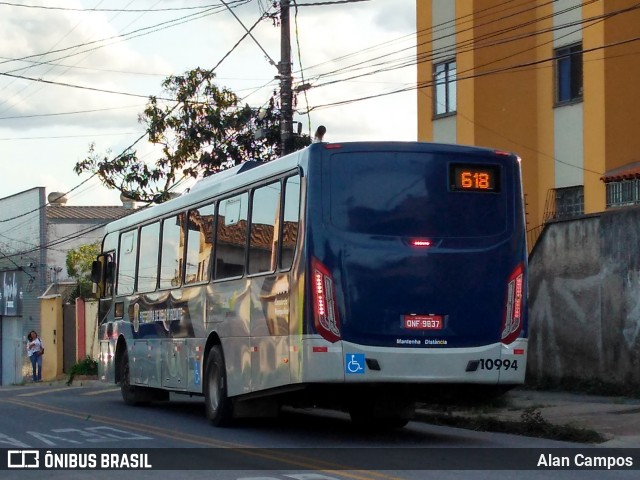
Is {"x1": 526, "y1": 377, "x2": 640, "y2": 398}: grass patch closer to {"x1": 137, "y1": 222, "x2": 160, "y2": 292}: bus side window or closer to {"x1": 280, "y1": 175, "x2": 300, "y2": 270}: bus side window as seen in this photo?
{"x1": 137, "y1": 222, "x2": 160, "y2": 292}: bus side window

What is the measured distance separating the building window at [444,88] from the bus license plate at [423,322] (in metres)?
17.2

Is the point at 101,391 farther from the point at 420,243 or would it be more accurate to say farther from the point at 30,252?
the point at 30,252

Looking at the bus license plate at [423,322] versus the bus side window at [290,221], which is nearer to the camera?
the bus license plate at [423,322]

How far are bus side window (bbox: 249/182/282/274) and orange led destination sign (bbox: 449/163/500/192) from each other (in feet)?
6.78

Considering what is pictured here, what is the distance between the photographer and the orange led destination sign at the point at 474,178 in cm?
1355

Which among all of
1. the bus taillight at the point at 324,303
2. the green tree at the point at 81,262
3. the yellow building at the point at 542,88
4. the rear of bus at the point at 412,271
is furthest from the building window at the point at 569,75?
the green tree at the point at 81,262

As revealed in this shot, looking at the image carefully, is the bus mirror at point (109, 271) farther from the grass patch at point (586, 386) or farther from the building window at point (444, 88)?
the building window at point (444, 88)

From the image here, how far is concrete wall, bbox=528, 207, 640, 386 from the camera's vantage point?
19.3m

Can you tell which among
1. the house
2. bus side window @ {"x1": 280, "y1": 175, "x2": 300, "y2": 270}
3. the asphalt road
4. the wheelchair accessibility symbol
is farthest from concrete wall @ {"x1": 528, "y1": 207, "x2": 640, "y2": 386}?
the house

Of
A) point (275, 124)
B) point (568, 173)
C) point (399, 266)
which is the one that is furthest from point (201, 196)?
point (568, 173)

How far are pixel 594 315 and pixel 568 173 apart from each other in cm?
800

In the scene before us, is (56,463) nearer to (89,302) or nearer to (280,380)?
(280,380)

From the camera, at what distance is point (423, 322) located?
13086 millimetres

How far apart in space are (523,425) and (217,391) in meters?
3.92
